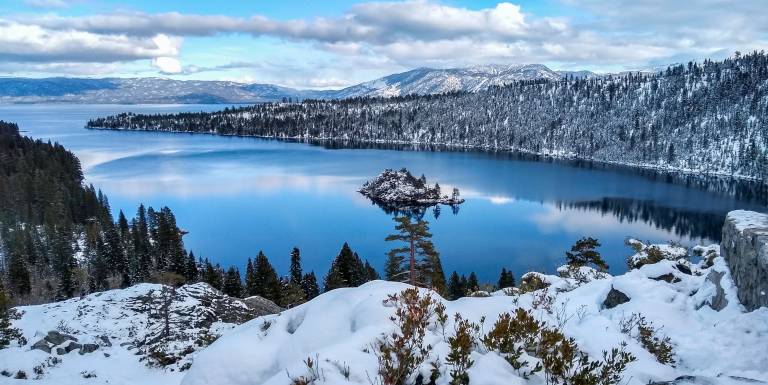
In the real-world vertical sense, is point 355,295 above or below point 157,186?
above

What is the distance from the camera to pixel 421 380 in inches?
294

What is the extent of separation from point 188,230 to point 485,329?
370 feet

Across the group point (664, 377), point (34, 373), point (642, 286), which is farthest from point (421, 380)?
point (34, 373)

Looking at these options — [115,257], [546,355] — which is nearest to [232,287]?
[115,257]

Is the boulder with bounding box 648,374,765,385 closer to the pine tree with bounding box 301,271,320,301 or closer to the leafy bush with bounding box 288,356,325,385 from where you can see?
the leafy bush with bounding box 288,356,325,385

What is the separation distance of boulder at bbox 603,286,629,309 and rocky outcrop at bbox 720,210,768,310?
304cm

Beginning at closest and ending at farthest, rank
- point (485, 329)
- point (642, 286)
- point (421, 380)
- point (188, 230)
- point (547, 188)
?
point (421, 380) < point (485, 329) < point (642, 286) < point (188, 230) < point (547, 188)

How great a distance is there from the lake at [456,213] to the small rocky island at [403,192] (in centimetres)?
576

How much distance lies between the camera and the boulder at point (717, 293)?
13.0 meters

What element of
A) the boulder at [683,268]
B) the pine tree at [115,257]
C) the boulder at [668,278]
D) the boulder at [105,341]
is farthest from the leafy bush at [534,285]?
the pine tree at [115,257]

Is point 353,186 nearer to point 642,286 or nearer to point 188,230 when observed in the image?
point 188,230

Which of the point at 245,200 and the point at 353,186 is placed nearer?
the point at 245,200

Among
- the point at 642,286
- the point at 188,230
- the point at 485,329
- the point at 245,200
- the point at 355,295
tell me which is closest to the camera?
the point at 485,329

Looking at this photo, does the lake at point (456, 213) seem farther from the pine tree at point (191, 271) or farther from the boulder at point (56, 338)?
the boulder at point (56, 338)
